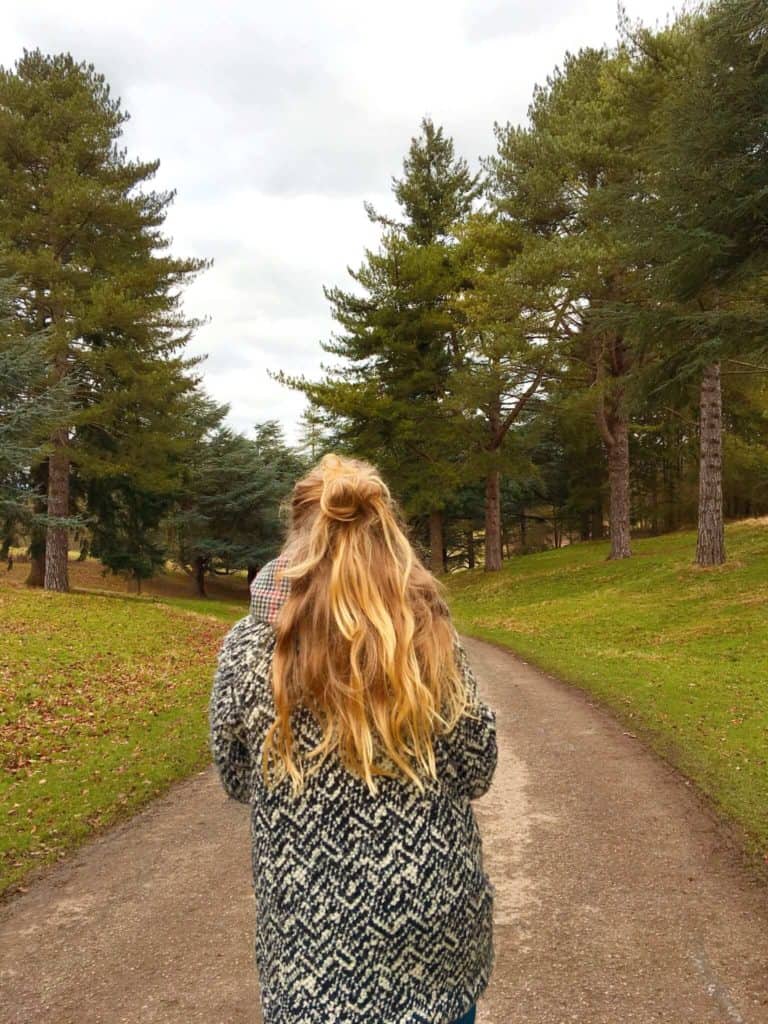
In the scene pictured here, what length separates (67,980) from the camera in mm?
3766

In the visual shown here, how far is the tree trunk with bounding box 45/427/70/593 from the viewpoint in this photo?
21.0 m

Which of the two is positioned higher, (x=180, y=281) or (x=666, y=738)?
(x=180, y=281)

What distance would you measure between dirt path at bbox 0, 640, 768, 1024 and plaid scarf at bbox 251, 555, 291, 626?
8.42 feet

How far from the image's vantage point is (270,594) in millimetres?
1839

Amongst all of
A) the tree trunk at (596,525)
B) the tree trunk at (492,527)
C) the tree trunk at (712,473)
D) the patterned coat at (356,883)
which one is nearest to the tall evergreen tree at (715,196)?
the tree trunk at (712,473)

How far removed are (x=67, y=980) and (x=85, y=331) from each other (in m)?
19.3

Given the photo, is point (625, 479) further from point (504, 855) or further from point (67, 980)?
point (67, 980)

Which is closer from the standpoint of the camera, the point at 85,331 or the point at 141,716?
the point at 141,716

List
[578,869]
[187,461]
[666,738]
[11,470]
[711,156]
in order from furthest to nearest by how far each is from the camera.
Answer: [187,461], [11,470], [711,156], [666,738], [578,869]

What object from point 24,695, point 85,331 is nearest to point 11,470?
point 85,331

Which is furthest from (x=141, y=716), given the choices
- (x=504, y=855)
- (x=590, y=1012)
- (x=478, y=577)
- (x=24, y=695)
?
(x=478, y=577)

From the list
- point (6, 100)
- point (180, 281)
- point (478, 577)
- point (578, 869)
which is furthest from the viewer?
point (478, 577)

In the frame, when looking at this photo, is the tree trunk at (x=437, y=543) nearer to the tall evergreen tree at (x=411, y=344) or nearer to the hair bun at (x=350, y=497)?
the tall evergreen tree at (x=411, y=344)

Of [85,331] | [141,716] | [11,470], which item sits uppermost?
[85,331]
